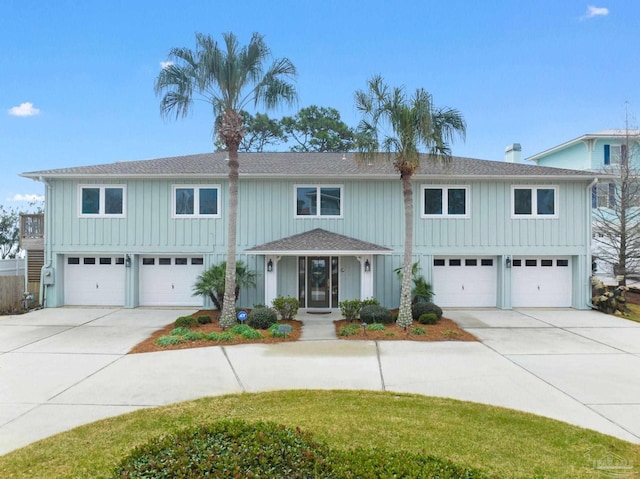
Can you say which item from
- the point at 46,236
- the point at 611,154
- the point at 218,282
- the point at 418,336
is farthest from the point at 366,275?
the point at 611,154

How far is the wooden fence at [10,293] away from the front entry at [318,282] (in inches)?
400

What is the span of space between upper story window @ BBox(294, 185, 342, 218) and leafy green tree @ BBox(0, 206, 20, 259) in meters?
19.3

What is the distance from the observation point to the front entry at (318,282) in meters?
14.1

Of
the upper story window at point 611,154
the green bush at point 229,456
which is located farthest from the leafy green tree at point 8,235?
the upper story window at point 611,154

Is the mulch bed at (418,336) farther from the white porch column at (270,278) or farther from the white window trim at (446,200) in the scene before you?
the white window trim at (446,200)

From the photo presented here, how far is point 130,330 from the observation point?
10.9 meters

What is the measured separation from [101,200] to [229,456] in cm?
1393

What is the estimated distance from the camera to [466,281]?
48.7ft

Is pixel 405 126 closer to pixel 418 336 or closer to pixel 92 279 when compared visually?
pixel 418 336

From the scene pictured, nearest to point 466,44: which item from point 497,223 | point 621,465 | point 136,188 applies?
point 497,223

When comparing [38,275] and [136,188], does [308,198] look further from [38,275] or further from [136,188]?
[38,275]

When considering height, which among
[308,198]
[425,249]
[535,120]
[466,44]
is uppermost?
A: [466,44]

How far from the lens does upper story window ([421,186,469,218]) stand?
1446cm

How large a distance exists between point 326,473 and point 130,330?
9328 millimetres
